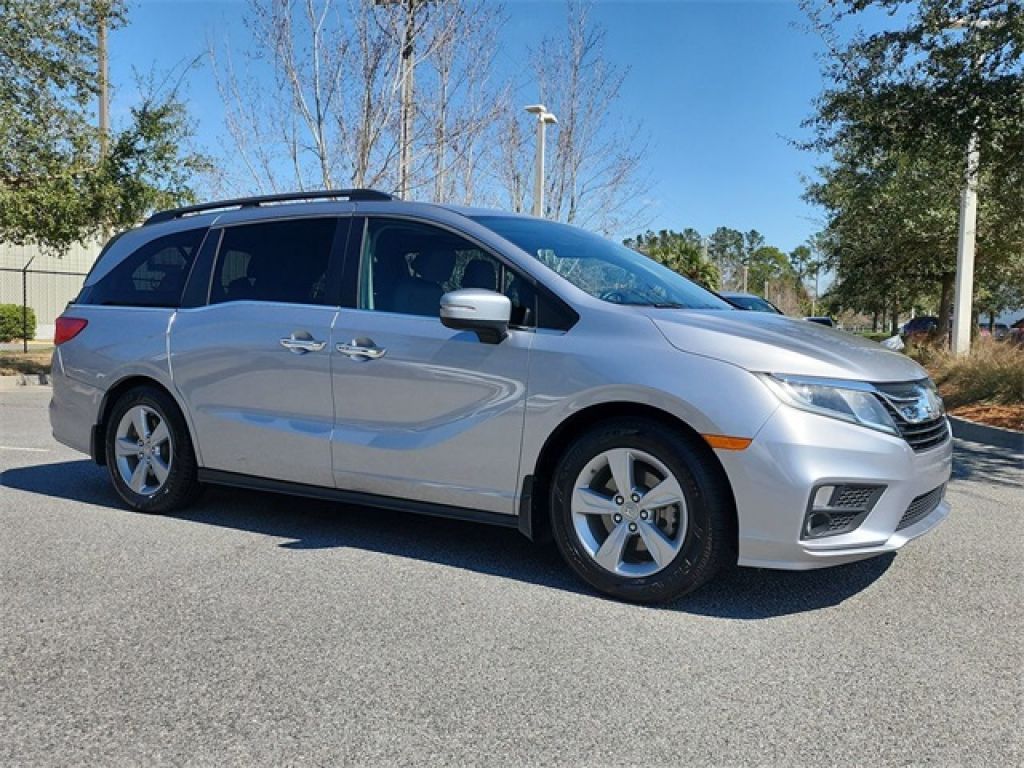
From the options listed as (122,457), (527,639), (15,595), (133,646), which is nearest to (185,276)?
(122,457)

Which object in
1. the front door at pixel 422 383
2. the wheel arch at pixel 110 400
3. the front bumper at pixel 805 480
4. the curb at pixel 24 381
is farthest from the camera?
the curb at pixel 24 381

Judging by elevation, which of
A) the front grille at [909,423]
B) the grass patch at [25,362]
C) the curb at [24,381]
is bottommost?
the curb at [24,381]

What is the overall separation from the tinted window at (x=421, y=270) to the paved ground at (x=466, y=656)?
1.30 meters

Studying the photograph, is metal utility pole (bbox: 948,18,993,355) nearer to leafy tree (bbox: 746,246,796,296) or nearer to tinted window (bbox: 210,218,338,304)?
tinted window (bbox: 210,218,338,304)

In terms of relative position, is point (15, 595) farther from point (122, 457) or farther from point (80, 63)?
point (80, 63)

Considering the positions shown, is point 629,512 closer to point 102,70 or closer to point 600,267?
point 600,267

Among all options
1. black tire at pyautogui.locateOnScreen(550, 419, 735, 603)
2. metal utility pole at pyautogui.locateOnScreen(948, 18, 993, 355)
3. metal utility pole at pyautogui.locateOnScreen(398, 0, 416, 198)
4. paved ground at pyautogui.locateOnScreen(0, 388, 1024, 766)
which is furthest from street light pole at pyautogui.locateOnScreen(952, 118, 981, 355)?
black tire at pyautogui.locateOnScreen(550, 419, 735, 603)

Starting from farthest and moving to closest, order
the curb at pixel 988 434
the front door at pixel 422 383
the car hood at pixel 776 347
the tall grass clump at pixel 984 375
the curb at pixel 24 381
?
the curb at pixel 24 381
the tall grass clump at pixel 984 375
the curb at pixel 988 434
the front door at pixel 422 383
the car hood at pixel 776 347

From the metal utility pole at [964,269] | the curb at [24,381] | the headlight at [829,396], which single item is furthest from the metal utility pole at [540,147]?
the headlight at [829,396]

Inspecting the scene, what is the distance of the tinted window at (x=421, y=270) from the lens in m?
4.39

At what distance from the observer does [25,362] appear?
17.6m

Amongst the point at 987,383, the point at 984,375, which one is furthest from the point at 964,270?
the point at 987,383

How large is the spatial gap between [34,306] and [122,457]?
25777 mm

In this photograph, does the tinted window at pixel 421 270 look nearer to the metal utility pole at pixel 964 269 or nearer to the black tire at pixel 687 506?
the black tire at pixel 687 506
